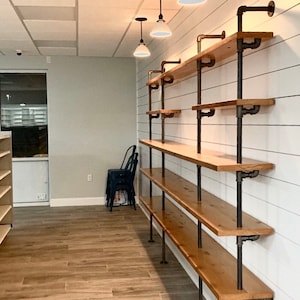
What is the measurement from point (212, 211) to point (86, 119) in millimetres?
4996

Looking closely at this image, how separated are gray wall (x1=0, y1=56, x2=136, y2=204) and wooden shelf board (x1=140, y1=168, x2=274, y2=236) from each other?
3377mm

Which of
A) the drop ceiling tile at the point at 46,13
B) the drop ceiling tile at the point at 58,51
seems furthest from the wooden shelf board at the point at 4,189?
the drop ceiling tile at the point at 58,51

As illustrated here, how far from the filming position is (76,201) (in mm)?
7543

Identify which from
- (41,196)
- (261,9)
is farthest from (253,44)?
(41,196)

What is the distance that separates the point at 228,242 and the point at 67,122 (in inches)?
194

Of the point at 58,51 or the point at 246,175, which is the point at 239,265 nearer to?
the point at 246,175

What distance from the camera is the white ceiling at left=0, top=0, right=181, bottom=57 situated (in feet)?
13.3

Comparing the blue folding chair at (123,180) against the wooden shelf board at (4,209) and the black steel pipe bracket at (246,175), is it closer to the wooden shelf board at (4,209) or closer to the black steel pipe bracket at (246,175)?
the wooden shelf board at (4,209)

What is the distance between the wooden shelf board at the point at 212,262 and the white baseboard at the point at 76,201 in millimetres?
3332

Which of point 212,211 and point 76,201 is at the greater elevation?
point 212,211

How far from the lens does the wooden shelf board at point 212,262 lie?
7.61ft

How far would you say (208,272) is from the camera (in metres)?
2.65

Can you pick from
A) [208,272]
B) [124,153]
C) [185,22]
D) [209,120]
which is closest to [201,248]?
[208,272]

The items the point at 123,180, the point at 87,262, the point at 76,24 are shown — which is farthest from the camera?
the point at 123,180
